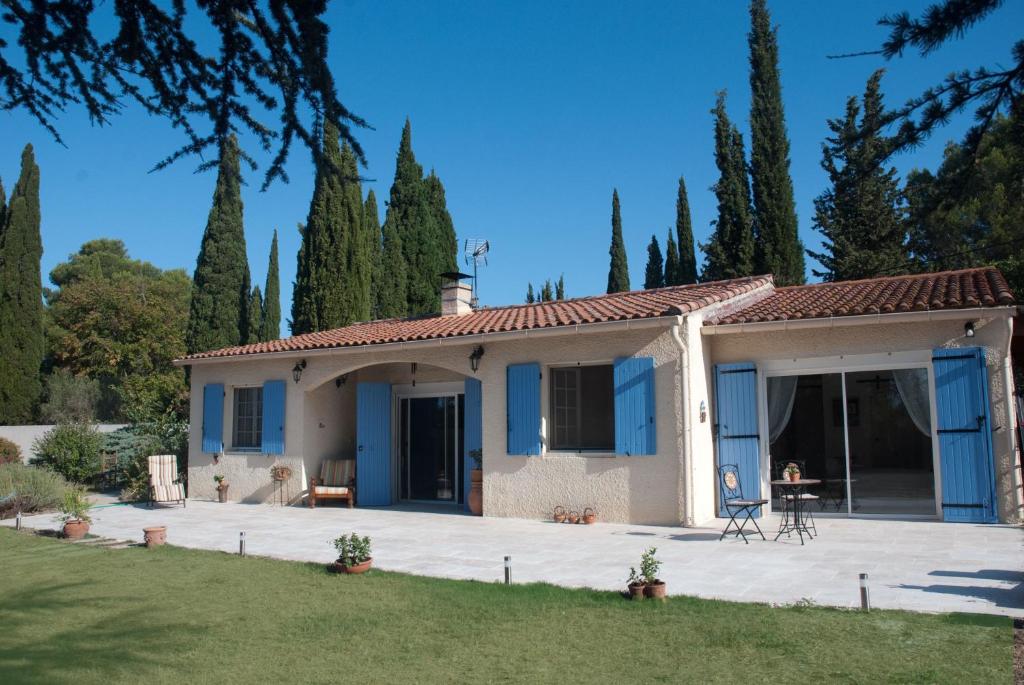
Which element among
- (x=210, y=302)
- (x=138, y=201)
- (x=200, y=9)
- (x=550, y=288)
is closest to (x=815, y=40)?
(x=200, y=9)

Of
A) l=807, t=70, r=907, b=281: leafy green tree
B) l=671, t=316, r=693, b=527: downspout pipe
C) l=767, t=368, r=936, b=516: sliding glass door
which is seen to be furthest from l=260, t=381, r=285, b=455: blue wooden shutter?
l=807, t=70, r=907, b=281: leafy green tree

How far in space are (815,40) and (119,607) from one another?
714cm

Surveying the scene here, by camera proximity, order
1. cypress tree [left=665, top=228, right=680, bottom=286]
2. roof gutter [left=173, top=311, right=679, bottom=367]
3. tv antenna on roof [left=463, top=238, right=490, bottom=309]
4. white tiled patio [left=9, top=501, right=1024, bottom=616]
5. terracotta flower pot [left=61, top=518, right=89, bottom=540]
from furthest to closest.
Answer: cypress tree [left=665, top=228, right=680, bottom=286]
tv antenna on roof [left=463, top=238, right=490, bottom=309]
roof gutter [left=173, top=311, right=679, bottom=367]
terracotta flower pot [left=61, top=518, right=89, bottom=540]
white tiled patio [left=9, top=501, right=1024, bottom=616]

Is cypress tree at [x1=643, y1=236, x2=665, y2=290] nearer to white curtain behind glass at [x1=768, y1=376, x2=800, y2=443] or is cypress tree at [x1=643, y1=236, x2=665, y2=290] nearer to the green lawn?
white curtain behind glass at [x1=768, y1=376, x2=800, y2=443]

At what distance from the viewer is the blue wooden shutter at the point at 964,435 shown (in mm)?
10781

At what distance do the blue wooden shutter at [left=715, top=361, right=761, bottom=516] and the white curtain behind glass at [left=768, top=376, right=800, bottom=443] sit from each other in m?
0.41

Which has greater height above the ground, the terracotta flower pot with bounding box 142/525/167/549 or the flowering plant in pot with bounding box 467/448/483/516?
the flowering plant in pot with bounding box 467/448/483/516

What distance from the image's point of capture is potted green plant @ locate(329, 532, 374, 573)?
8.40m

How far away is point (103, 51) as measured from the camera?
12.6 feet

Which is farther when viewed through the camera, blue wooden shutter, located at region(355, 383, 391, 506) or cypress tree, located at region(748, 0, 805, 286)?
cypress tree, located at region(748, 0, 805, 286)

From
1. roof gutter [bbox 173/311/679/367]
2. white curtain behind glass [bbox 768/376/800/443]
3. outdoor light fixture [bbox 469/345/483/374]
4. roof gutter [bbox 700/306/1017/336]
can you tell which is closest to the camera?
roof gutter [bbox 700/306/1017/336]

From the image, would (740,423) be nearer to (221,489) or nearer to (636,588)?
(636,588)

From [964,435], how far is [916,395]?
880 mm

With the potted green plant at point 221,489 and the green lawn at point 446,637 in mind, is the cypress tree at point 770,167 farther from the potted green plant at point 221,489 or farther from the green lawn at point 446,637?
the green lawn at point 446,637
